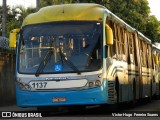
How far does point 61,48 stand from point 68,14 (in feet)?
3.98

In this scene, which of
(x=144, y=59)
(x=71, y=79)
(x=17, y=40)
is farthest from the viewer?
(x=144, y=59)

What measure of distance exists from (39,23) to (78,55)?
5.73ft

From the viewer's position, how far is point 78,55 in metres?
17.3

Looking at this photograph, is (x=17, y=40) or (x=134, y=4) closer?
(x=17, y=40)

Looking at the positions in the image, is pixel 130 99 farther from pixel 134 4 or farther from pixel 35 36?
pixel 134 4

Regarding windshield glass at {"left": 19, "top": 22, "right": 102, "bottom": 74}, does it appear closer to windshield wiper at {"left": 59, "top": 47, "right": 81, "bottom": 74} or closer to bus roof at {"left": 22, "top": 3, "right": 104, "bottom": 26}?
windshield wiper at {"left": 59, "top": 47, "right": 81, "bottom": 74}

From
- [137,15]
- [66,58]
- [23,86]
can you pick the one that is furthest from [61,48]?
[137,15]

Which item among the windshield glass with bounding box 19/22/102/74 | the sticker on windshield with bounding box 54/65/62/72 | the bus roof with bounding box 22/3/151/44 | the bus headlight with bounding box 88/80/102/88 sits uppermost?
the bus roof with bounding box 22/3/151/44

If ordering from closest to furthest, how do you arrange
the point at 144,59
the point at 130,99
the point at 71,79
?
the point at 71,79, the point at 130,99, the point at 144,59

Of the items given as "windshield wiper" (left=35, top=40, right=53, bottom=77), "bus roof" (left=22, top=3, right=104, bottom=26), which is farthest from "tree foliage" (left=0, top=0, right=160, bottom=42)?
"windshield wiper" (left=35, top=40, right=53, bottom=77)

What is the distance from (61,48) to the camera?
1756cm

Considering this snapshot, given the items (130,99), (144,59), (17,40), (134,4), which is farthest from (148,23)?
(17,40)

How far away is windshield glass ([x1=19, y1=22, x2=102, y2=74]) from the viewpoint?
1731cm

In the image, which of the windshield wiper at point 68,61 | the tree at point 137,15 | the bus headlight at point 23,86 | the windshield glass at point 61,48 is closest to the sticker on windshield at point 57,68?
the windshield glass at point 61,48
